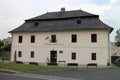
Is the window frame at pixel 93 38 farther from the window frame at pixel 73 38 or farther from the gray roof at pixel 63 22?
the window frame at pixel 73 38

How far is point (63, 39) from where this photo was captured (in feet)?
164

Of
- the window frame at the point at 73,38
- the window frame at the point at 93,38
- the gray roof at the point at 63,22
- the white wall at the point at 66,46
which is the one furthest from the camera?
the window frame at the point at 73,38

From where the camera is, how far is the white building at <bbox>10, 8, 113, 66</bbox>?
154ft

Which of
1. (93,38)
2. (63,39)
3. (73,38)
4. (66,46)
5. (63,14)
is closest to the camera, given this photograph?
(93,38)

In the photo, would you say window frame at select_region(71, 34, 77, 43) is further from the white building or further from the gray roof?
the gray roof

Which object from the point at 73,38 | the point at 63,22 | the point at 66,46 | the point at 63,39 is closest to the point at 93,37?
the point at 73,38

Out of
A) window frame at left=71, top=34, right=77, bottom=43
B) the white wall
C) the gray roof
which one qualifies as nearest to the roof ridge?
the gray roof

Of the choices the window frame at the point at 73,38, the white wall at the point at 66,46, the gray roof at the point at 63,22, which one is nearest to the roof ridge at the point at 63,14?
the gray roof at the point at 63,22

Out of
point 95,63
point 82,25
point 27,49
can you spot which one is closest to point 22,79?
point 95,63

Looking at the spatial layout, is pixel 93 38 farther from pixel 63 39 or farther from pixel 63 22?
pixel 63 22

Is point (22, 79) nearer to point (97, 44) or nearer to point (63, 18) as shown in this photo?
point (97, 44)

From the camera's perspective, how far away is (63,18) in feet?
170

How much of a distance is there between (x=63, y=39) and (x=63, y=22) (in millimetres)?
3460

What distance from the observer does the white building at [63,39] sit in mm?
46906
